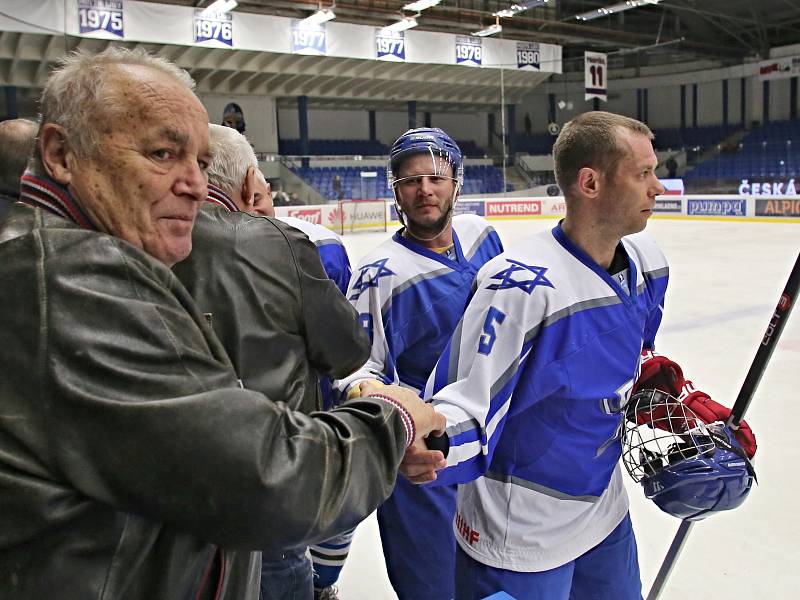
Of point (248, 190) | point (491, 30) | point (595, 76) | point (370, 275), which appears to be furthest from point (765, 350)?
point (491, 30)

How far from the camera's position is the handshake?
3.70 feet

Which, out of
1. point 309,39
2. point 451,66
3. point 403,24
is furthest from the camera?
point 451,66

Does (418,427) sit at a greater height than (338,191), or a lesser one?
lesser

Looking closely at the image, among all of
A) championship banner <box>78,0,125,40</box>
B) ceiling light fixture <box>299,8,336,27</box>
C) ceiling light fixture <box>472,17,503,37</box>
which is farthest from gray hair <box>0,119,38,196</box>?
ceiling light fixture <box>472,17,503,37</box>

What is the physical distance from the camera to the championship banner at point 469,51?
23.9 m

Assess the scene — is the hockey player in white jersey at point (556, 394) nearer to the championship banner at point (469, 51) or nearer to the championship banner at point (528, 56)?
the championship banner at point (469, 51)

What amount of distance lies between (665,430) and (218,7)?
2007 cm

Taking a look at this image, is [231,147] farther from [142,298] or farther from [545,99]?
[545,99]

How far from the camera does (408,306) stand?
2410 mm

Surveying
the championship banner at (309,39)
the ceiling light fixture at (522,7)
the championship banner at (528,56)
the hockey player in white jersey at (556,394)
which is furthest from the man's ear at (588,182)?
the championship banner at (528,56)

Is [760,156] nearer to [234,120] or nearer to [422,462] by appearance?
[234,120]

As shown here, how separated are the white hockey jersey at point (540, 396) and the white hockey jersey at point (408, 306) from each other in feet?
2.11

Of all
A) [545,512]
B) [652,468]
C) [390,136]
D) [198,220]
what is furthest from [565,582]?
[390,136]

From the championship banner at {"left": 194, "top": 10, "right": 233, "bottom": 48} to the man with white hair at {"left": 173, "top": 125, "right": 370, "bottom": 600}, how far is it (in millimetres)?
19694
